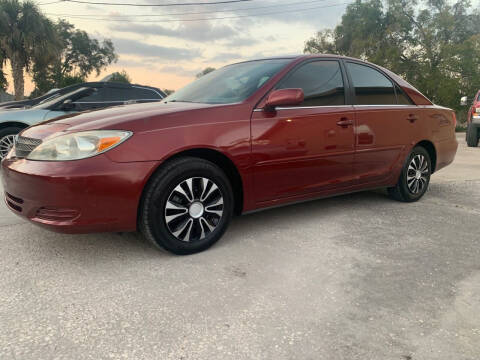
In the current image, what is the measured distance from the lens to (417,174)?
15.3 feet

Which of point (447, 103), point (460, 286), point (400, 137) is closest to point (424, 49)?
point (447, 103)

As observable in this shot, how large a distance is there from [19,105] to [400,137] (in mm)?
6634

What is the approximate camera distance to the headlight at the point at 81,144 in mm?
2658

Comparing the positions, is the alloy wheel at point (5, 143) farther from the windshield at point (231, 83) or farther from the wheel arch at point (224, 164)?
the wheel arch at point (224, 164)

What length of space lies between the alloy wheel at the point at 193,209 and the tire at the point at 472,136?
36.1ft

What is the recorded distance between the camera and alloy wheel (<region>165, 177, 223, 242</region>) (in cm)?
292

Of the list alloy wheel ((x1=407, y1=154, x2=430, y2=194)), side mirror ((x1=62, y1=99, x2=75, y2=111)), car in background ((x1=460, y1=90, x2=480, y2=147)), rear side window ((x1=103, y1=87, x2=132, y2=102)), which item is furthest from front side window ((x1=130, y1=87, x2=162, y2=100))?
car in background ((x1=460, y1=90, x2=480, y2=147))

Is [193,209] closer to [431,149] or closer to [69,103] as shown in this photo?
[431,149]

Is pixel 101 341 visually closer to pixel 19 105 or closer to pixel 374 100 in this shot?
pixel 374 100

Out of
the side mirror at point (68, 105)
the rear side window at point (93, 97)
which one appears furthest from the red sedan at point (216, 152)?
the rear side window at point (93, 97)

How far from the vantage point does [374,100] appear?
421 centimetres

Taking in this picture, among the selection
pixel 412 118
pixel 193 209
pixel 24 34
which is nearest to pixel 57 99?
pixel 193 209

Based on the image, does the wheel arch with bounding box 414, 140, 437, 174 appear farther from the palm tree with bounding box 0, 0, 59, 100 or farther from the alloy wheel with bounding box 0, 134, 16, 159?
the palm tree with bounding box 0, 0, 59, 100

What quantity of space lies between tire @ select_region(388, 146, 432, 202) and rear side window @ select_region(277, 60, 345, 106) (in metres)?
1.26
